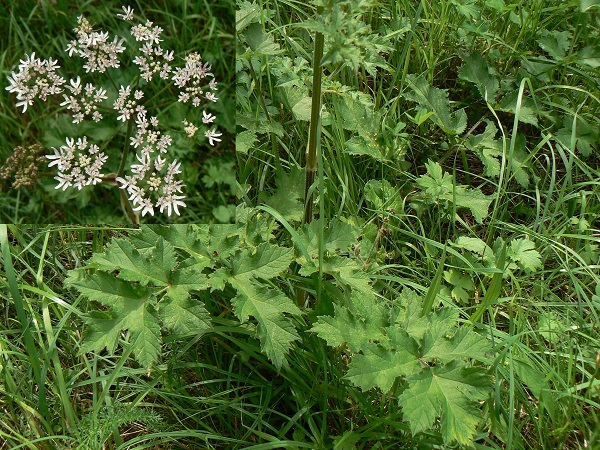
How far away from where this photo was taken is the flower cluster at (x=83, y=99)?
1.77 metres

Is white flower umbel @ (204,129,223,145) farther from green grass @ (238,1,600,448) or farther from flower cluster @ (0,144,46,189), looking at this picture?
flower cluster @ (0,144,46,189)

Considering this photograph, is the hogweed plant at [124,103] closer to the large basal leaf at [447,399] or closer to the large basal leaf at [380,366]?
the large basal leaf at [380,366]

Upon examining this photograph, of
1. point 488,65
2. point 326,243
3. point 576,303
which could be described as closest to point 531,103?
point 488,65

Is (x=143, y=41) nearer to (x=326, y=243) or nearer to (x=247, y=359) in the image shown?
(x=326, y=243)

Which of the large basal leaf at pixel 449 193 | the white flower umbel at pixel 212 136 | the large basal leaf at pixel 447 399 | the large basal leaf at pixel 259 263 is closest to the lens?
the large basal leaf at pixel 447 399

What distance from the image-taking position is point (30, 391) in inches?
72.3

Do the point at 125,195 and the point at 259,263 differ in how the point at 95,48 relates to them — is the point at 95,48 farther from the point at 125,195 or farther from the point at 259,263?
the point at 259,263

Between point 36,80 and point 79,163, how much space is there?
297mm

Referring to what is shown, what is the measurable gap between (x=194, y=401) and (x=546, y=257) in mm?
1196

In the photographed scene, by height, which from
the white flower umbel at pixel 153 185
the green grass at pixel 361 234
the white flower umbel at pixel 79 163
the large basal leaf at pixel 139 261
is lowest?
the green grass at pixel 361 234

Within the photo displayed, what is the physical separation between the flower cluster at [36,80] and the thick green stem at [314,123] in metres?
0.73

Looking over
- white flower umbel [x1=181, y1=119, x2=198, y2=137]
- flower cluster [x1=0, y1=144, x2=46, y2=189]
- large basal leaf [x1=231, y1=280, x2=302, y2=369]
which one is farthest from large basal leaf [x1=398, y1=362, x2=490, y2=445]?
flower cluster [x1=0, y1=144, x2=46, y2=189]

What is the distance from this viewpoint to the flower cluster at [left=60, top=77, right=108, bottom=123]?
1.77 meters

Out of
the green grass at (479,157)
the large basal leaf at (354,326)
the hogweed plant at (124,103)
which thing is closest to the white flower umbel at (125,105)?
the hogweed plant at (124,103)
